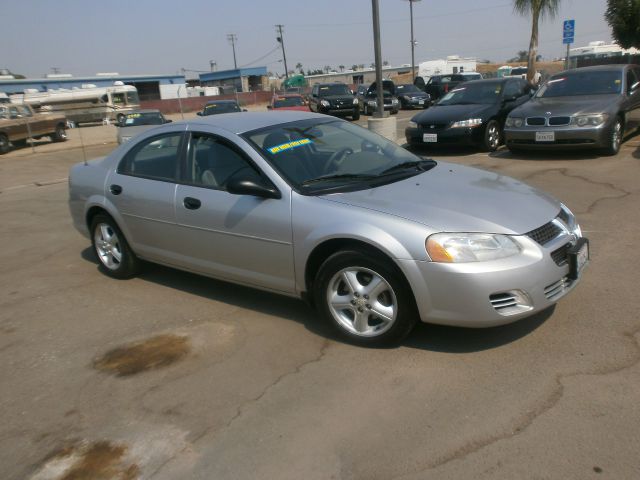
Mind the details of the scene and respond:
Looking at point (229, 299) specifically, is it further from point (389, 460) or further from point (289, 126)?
point (389, 460)

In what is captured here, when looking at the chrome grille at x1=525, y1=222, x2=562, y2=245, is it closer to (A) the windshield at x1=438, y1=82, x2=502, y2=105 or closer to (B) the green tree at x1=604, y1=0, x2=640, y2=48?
(A) the windshield at x1=438, y1=82, x2=502, y2=105

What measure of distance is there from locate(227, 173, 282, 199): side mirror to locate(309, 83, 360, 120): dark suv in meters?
20.6

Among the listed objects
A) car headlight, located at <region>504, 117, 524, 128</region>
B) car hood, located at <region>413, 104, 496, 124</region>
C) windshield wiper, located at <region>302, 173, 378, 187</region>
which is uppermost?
windshield wiper, located at <region>302, 173, 378, 187</region>

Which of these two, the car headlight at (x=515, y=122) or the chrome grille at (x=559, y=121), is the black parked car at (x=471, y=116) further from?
the chrome grille at (x=559, y=121)

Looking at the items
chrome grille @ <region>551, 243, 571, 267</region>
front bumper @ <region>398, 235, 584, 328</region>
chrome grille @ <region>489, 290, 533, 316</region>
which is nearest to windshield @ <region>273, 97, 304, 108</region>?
chrome grille @ <region>551, 243, 571, 267</region>

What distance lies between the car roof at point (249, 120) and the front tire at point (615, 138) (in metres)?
6.60

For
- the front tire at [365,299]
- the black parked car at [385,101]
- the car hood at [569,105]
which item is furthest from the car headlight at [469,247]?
the black parked car at [385,101]

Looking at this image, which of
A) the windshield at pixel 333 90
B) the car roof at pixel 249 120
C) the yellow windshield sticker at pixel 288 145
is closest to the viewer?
the yellow windshield sticker at pixel 288 145

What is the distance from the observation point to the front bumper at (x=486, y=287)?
3.29 meters

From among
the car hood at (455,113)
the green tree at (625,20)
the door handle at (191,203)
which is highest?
the green tree at (625,20)

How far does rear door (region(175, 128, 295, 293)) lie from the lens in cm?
399

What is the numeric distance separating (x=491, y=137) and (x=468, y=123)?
2.17 ft

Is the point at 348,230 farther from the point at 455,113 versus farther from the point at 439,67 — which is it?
the point at 439,67

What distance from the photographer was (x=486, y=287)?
10.8 feet
